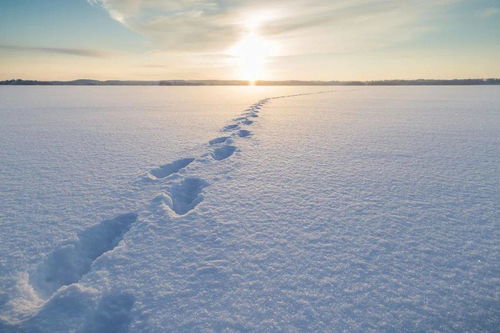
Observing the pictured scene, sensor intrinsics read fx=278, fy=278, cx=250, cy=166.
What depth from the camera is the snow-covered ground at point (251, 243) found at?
4.12 ft

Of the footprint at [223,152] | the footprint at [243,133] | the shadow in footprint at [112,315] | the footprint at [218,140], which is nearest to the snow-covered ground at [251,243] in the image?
the shadow in footprint at [112,315]

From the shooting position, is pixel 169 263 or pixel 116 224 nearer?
pixel 169 263

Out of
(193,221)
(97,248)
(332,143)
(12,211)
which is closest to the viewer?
(97,248)

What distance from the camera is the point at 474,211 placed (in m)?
2.13

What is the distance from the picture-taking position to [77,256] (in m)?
1.73

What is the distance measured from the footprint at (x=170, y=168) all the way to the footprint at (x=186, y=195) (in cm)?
48

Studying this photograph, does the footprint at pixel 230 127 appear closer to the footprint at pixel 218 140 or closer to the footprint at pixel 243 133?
the footprint at pixel 243 133

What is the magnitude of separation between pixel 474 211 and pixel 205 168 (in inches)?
98.7

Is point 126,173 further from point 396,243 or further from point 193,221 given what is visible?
point 396,243

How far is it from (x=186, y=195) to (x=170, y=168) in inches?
31.8

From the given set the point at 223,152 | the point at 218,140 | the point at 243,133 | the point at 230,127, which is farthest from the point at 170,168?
the point at 230,127

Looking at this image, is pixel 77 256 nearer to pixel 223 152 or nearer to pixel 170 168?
pixel 170 168

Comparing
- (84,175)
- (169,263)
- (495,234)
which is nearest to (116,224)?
(169,263)

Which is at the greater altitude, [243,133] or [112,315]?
[243,133]
